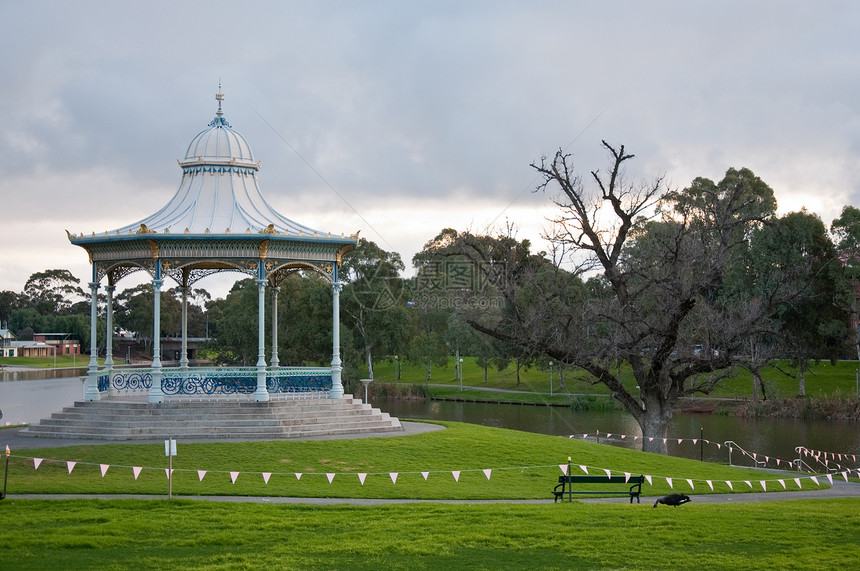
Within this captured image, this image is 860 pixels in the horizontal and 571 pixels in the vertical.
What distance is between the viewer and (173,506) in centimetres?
1270

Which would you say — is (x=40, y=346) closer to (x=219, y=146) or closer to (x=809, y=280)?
(x=809, y=280)

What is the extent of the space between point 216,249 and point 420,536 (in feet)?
42.8

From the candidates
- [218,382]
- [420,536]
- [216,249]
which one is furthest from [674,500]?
[216,249]

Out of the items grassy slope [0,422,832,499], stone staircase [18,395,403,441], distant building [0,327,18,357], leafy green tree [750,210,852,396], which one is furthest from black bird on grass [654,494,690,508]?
distant building [0,327,18,357]

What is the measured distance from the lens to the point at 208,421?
20.6 meters

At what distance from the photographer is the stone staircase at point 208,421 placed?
20188mm

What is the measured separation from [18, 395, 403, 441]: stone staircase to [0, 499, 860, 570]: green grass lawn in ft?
24.0

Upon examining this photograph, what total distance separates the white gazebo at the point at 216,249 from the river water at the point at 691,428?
454 inches

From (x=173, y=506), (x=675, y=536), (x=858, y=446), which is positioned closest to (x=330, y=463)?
(x=173, y=506)

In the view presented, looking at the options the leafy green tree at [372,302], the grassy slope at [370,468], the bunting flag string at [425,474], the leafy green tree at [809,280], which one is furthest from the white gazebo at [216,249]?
the leafy green tree at [809,280]

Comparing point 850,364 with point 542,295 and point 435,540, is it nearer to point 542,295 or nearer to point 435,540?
point 542,295

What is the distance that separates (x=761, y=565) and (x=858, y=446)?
25279 mm

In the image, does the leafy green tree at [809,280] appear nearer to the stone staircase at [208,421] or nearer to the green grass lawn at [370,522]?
the stone staircase at [208,421]

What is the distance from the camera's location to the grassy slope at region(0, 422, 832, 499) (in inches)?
591
